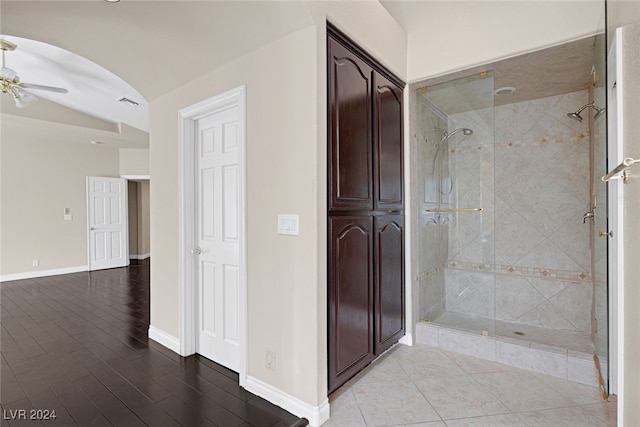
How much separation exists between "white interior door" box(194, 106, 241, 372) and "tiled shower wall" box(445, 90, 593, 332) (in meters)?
2.17

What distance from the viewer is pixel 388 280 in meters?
2.65

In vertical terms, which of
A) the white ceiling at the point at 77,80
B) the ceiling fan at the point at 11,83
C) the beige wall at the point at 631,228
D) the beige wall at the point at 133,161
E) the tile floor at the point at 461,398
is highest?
the white ceiling at the point at 77,80

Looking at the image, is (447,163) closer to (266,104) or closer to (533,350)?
(533,350)

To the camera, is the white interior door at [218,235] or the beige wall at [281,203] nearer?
the beige wall at [281,203]

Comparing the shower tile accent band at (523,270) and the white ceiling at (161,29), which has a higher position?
the white ceiling at (161,29)

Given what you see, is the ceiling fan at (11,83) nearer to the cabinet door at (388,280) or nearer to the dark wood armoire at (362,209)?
the dark wood armoire at (362,209)

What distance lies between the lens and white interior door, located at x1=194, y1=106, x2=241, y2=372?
2.45m

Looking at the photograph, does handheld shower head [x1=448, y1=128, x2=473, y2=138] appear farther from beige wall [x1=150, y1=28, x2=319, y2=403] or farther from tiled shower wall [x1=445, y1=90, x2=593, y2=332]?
beige wall [x1=150, y1=28, x2=319, y2=403]

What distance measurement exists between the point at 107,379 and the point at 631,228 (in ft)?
10.5

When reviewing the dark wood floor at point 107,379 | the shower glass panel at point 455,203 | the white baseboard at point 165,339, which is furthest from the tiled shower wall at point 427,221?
the white baseboard at point 165,339

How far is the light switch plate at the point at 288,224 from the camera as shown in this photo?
192cm

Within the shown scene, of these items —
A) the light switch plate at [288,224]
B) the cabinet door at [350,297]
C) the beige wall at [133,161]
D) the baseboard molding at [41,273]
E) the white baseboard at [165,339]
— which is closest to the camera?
the light switch plate at [288,224]

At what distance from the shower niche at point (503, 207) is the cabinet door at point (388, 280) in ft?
0.93

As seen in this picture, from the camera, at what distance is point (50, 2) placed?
70.0 inches
